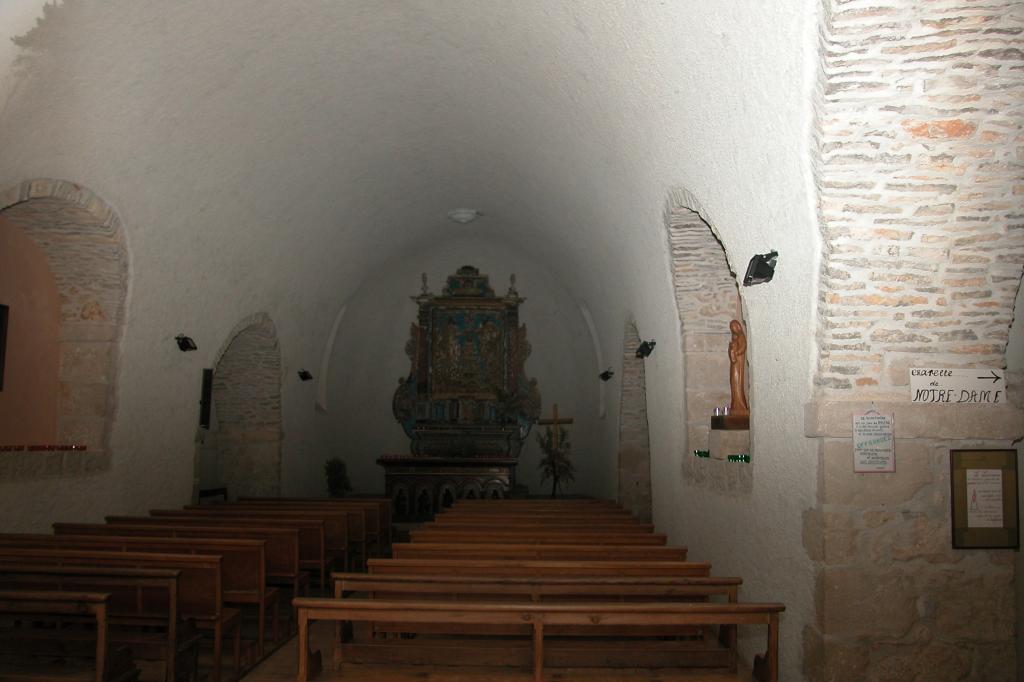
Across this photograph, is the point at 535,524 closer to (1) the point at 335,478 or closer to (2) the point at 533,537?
(2) the point at 533,537

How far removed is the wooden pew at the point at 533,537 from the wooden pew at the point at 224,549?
3.63 ft

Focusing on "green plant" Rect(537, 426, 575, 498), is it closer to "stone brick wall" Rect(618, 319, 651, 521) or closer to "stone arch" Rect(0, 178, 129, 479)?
"stone brick wall" Rect(618, 319, 651, 521)

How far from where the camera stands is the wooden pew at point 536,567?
16.1 ft

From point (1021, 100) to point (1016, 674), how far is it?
2.88 metres

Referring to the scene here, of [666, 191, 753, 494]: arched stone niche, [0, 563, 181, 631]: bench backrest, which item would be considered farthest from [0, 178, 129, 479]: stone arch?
[666, 191, 753, 494]: arched stone niche

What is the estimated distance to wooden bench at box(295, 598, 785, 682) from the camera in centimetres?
373

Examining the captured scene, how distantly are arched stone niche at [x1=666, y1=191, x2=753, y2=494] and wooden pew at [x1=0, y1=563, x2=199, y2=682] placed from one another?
3.92 m

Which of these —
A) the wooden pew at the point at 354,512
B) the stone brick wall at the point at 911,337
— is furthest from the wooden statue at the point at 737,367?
the wooden pew at the point at 354,512

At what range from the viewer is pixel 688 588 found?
4387mm

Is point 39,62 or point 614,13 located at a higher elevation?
point 614,13

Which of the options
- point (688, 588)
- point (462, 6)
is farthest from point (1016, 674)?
point (462, 6)

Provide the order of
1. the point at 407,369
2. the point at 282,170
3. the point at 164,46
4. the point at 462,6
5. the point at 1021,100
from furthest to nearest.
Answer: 1. the point at 407,369
2. the point at 282,170
3. the point at 462,6
4. the point at 164,46
5. the point at 1021,100

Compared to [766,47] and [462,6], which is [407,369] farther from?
[766,47]

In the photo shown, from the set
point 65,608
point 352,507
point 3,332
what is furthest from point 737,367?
point 3,332
